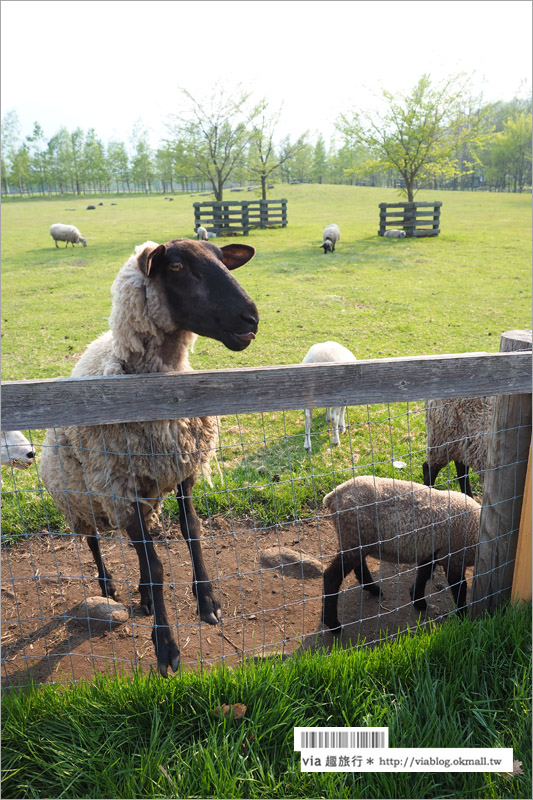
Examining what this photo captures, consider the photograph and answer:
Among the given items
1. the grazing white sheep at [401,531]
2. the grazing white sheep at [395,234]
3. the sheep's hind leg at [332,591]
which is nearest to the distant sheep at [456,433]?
the grazing white sheep at [401,531]

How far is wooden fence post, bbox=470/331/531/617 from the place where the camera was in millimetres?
2965

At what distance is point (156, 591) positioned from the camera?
→ 3.01 m

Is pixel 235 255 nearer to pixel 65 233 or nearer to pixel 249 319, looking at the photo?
pixel 249 319

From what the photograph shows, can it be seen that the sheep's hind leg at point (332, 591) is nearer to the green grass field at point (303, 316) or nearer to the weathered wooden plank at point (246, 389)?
the green grass field at point (303, 316)

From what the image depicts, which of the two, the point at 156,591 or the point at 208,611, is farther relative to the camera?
the point at 208,611

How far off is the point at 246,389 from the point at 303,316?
33.3 feet

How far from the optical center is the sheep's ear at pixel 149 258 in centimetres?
296

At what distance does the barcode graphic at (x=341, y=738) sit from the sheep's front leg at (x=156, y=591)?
88 centimetres

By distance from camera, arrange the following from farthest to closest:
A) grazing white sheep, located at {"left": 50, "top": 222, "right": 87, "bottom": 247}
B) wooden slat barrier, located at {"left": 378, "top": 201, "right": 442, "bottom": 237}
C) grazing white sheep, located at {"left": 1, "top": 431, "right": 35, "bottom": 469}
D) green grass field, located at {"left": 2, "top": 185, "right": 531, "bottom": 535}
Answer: grazing white sheep, located at {"left": 50, "top": 222, "right": 87, "bottom": 247} → wooden slat barrier, located at {"left": 378, "top": 201, "right": 442, "bottom": 237} → green grass field, located at {"left": 2, "top": 185, "right": 531, "bottom": 535} → grazing white sheep, located at {"left": 1, "top": 431, "right": 35, "bottom": 469}

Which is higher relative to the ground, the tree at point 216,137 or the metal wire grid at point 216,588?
the tree at point 216,137

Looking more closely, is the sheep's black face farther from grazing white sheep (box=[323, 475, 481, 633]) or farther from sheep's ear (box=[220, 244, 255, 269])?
grazing white sheep (box=[323, 475, 481, 633])

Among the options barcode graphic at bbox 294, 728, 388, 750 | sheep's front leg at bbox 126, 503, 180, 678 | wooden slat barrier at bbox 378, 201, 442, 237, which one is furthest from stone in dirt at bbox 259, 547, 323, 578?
wooden slat barrier at bbox 378, 201, 442, 237

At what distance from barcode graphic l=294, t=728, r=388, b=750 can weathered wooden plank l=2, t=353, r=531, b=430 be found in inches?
53.7

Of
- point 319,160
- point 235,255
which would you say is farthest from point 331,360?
point 319,160
